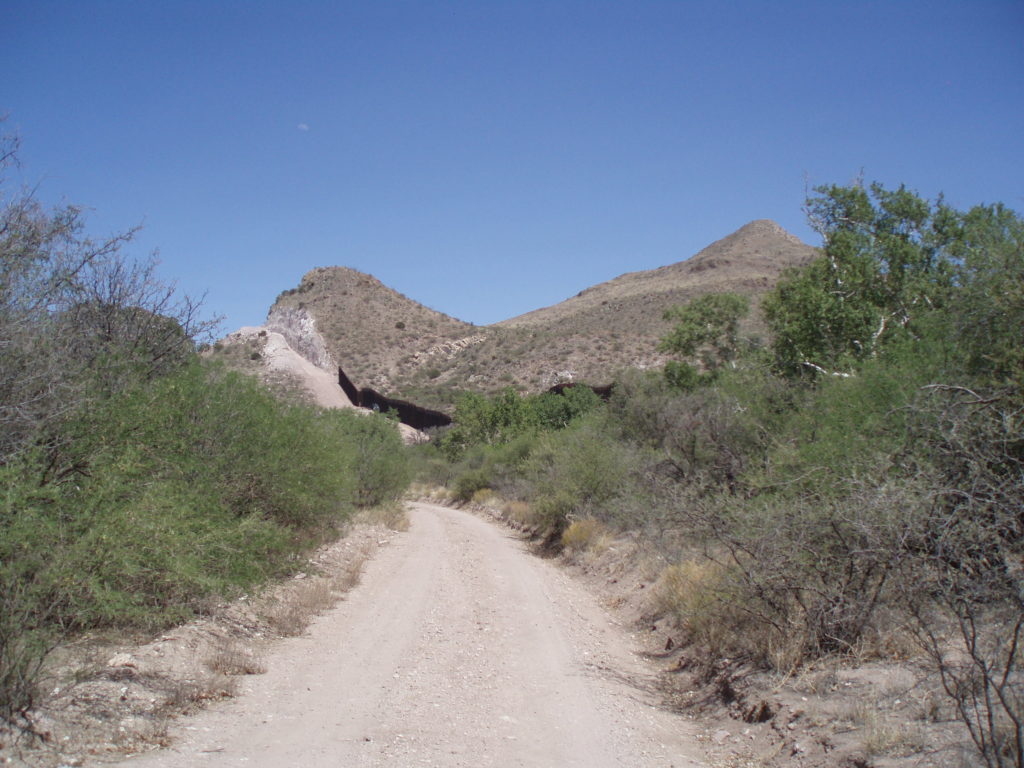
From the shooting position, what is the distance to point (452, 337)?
252ft

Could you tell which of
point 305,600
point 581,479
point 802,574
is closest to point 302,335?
point 581,479

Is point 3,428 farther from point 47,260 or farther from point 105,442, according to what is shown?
point 47,260

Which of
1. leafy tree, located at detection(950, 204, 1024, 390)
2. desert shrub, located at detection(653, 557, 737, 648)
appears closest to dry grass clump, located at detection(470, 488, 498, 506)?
desert shrub, located at detection(653, 557, 737, 648)

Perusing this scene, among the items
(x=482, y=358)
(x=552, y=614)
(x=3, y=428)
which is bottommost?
(x=552, y=614)

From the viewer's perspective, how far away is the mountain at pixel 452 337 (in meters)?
60.9

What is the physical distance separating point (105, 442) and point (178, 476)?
1527mm

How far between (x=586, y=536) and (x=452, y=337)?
5694 centimetres

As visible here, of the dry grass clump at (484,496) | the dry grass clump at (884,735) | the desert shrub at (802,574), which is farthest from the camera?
the dry grass clump at (484,496)

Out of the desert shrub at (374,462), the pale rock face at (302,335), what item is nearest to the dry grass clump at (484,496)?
the desert shrub at (374,462)

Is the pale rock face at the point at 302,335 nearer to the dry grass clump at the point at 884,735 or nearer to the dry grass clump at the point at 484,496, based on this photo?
the dry grass clump at the point at 484,496

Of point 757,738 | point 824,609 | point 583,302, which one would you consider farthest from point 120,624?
point 583,302

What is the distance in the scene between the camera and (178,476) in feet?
30.8

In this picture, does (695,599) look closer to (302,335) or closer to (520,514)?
(520,514)

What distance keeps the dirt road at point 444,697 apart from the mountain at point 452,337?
136 feet
